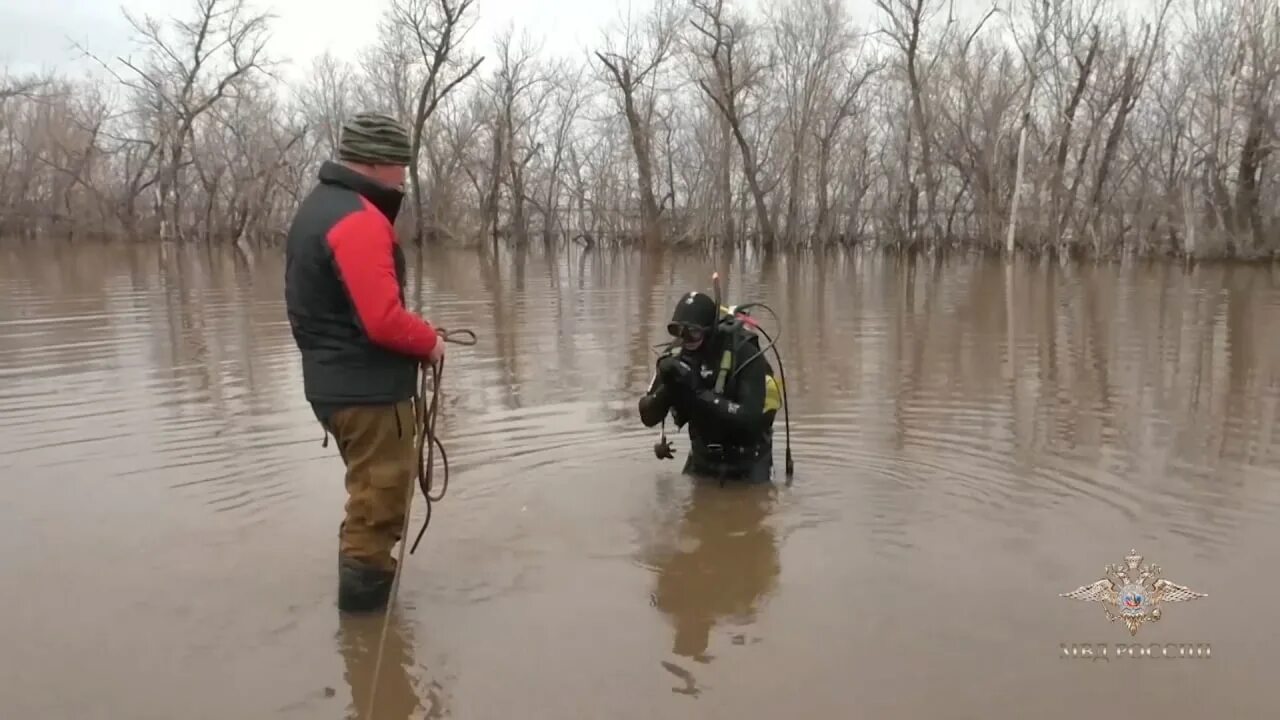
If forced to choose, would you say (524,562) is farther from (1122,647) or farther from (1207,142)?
(1207,142)

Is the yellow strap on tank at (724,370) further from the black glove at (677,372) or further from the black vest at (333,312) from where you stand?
the black vest at (333,312)

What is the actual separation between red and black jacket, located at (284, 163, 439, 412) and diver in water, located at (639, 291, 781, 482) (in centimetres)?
178

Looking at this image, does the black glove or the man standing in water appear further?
the black glove

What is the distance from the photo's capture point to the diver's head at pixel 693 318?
4938mm

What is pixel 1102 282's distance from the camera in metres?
20.0

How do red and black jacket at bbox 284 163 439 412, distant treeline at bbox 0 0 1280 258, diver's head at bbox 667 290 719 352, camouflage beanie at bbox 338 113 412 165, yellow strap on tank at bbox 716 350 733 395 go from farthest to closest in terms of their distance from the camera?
distant treeline at bbox 0 0 1280 258
yellow strap on tank at bbox 716 350 733 395
diver's head at bbox 667 290 719 352
camouflage beanie at bbox 338 113 412 165
red and black jacket at bbox 284 163 439 412

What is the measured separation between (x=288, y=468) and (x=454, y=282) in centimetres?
1521

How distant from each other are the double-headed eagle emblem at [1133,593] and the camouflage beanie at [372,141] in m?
3.10

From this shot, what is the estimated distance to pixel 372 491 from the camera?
11.6 ft

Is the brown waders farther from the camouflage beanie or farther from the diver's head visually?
the diver's head

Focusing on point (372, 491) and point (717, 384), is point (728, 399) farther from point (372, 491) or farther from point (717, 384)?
point (372, 491)

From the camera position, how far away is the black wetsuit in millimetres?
5027

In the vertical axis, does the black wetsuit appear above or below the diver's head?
below

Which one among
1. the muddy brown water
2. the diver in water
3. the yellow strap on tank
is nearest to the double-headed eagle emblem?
the muddy brown water
